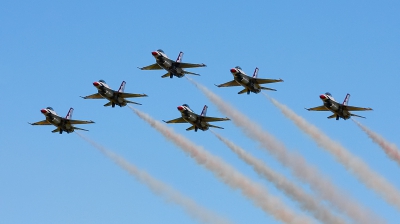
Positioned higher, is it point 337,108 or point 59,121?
point 337,108

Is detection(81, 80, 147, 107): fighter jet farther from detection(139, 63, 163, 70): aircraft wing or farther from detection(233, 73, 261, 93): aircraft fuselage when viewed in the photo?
detection(233, 73, 261, 93): aircraft fuselage

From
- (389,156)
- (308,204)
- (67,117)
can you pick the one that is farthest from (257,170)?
(67,117)

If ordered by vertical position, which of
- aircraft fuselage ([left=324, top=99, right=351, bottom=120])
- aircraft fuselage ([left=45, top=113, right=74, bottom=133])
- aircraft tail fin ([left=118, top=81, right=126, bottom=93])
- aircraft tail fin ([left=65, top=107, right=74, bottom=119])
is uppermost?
aircraft fuselage ([left=324, top=99, right=351, bottom=120])

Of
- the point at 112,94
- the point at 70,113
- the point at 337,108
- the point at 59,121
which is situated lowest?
the point at 59,121

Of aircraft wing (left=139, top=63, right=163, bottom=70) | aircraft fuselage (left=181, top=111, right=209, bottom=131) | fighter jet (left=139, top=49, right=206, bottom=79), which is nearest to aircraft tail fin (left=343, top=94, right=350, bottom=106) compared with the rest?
aircraft fuselage (left=181, top=111, right=209, bottom=131)

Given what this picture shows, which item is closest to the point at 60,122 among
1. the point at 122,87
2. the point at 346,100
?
the point at 122,87

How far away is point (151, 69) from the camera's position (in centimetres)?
11088

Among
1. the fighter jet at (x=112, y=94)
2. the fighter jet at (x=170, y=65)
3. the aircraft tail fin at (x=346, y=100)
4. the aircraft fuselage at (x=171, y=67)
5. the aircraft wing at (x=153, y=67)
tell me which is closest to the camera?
the fighter jet at (x=112, y=94)

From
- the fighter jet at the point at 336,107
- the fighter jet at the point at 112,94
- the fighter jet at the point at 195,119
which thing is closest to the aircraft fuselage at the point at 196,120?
the fighter jet at the point at 195,119

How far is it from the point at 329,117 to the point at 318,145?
432cm

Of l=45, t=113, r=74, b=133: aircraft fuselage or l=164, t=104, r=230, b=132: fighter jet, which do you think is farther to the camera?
l=45, t=113, r=74, b=133: aircraft fuselage

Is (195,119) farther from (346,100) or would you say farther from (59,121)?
(346,100)

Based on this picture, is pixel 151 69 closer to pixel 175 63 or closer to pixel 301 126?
pixel 175 63

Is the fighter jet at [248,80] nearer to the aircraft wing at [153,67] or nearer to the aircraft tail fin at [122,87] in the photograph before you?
the aircraft wing at [153,67]
